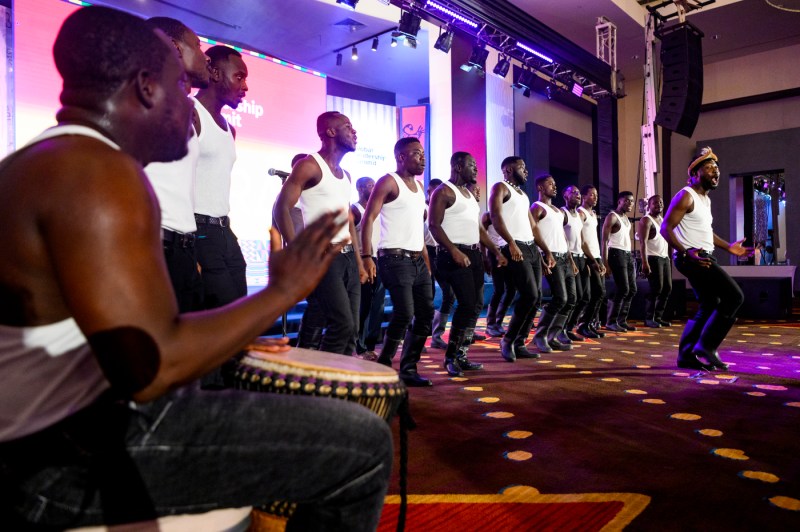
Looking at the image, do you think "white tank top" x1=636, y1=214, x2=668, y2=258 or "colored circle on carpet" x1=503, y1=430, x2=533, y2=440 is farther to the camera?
"white tank top" x1=636, y1=214, x2=668, y2=258

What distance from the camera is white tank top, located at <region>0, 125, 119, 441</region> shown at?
886 millimetres

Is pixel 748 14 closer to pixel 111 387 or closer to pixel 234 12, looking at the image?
pixel 234 12

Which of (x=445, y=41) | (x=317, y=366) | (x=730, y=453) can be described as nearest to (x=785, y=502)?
(x=730, y=453)

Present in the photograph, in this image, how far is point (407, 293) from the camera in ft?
12.6

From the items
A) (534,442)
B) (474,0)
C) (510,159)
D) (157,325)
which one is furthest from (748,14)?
(157,325)

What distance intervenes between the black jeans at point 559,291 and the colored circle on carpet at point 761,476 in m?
3.54

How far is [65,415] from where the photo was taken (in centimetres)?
90

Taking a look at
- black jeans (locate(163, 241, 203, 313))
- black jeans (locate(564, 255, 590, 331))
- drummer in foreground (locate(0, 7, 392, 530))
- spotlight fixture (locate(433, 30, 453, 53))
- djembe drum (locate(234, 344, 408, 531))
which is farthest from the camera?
spotlight fixture (locate(433, 30, 453, 53))

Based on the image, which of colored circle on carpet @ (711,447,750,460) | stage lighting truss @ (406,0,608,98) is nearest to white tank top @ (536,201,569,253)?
stage lighting truss @ (406,0,608,98)

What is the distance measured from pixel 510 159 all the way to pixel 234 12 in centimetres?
547

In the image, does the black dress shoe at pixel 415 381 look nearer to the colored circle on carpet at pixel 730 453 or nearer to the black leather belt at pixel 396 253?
the black leather belt at pixel 396 253

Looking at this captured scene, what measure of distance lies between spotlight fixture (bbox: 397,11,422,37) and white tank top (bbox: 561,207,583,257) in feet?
10.4

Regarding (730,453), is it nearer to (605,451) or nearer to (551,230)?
(605,451)

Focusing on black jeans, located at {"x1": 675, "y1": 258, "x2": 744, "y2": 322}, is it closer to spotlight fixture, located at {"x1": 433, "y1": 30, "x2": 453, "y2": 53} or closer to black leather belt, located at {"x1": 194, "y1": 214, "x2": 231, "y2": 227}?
black leather belt, located at {"x1": 194, "y1": 214, "x2": 231, "y2": 227}
